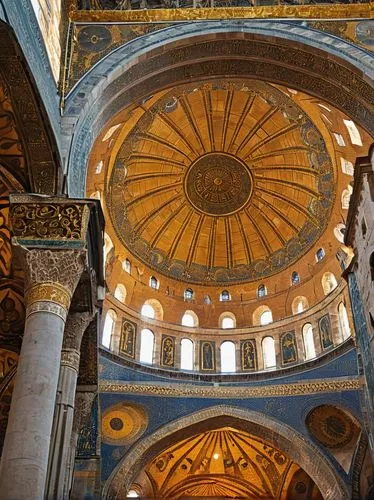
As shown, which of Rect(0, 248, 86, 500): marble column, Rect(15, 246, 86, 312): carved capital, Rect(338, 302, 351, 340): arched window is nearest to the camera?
Rect(0, 248, 86, 500): marble column

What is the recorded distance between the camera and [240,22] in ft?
45.8

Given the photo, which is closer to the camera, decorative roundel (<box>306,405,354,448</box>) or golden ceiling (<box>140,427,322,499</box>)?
decorative roundel (<box>306,405,354,448</box>)

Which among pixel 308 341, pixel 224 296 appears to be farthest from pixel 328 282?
pixel 224 296

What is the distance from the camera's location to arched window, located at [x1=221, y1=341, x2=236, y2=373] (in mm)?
23438

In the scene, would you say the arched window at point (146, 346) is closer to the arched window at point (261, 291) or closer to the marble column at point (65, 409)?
the arched window at point (261, 291)

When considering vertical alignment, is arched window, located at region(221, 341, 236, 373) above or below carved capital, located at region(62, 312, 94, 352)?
above

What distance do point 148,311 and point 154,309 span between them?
1.12 ft

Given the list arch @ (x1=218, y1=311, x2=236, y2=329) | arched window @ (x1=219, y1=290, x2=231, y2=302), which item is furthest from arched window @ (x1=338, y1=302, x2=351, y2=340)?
arched window @ (x1=219, y1=290, x2=231, y2=302)

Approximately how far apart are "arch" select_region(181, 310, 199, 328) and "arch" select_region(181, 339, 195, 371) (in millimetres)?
789

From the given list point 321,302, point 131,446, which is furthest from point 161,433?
point 321,302

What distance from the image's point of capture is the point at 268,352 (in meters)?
23.5

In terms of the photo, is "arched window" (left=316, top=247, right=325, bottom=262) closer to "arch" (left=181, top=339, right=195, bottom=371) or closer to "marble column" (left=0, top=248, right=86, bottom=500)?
"arch" (left=181, top=339, right=195, bottom=371)

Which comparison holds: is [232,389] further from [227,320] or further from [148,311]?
[148,311]

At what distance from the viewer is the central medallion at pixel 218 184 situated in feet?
84.8
